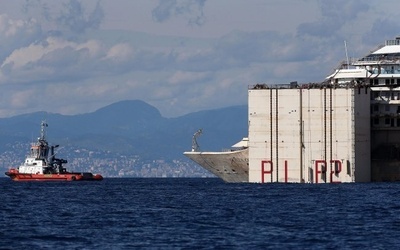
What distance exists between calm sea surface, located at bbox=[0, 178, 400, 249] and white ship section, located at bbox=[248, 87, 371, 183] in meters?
18.8

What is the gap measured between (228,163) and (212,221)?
7100cm

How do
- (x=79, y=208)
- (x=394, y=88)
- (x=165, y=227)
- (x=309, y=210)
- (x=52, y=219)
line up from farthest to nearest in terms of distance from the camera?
(x=394, y=88) → (x=79, y=208) → (x=309, y=210) → (x=52, y=219) → (x=165, y=227)

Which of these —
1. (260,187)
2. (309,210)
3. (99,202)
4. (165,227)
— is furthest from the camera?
(260,187)

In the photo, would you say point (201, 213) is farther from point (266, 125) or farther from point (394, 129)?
point (394, 129)

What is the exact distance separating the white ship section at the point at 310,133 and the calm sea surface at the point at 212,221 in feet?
61.5

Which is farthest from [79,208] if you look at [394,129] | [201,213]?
[394,129]

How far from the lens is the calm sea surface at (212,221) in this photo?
78812 mm

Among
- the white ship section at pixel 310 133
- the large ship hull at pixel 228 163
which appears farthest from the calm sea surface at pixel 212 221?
the large ship hull at pixel 228 163

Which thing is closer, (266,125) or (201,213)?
(201,213)

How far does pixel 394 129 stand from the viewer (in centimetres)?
15988

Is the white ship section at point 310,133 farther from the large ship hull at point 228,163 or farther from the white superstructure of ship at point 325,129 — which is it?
the large ship hull at point 228,163

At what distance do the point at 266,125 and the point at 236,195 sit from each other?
2580cm

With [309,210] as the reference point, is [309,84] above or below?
above

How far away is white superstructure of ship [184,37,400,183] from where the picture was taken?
5955 inches
